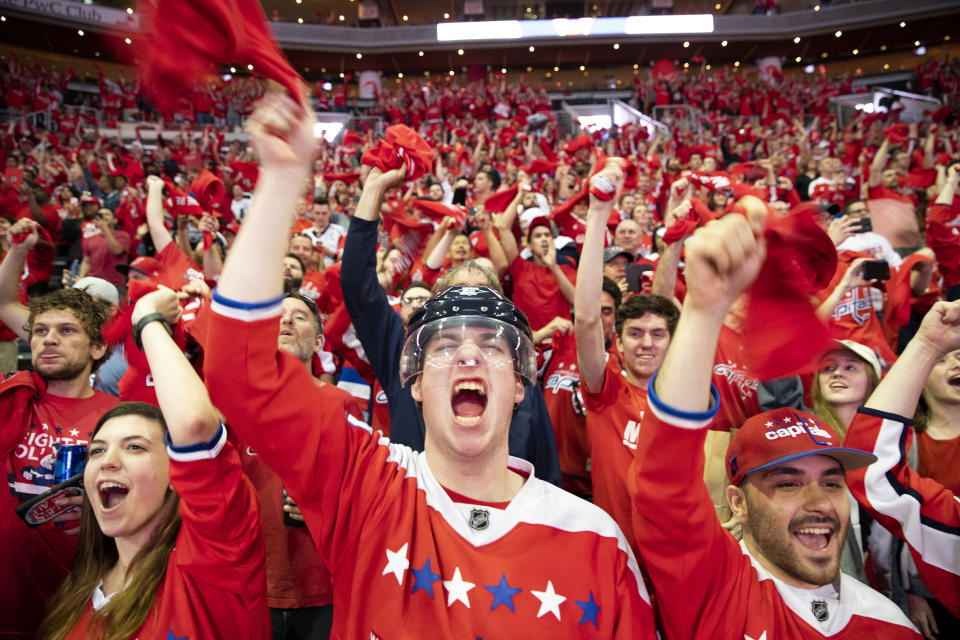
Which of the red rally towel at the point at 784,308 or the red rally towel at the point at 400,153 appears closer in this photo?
the red rally towel at the point at 784,308

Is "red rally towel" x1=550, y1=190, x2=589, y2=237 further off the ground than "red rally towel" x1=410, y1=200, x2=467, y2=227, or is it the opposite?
"red rally towel" x1=410, y1=200, x2=467, y2=227

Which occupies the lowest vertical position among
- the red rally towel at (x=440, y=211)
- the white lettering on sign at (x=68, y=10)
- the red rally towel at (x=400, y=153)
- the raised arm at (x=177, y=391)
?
the raised arm at (x=177, y=391)

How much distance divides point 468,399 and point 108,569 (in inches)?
50.8

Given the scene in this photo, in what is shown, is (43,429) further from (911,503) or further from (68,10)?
(68,10)

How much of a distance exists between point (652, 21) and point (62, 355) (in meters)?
29.6

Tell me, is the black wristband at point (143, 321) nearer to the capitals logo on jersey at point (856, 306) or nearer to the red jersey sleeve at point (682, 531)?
the red jersey sleeve at point (682, 531)

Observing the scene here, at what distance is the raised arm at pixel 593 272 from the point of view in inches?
93.4

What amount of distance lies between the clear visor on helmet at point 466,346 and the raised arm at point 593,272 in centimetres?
69

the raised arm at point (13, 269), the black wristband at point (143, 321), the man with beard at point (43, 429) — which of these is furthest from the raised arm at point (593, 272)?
the raised arm at point (13, 269)

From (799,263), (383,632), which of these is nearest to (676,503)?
(799,263)

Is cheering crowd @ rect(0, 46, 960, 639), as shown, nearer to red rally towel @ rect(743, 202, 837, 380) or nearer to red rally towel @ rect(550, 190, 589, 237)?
red rally towel @ rect(743, 202, 837, 380)

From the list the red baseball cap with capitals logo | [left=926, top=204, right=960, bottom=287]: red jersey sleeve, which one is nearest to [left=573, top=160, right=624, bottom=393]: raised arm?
the red baseball cap with capitals logo

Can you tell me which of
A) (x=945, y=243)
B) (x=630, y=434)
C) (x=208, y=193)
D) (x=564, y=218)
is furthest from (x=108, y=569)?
(x=945, y=243)

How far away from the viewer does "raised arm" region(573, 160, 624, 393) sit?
2.37 metres
